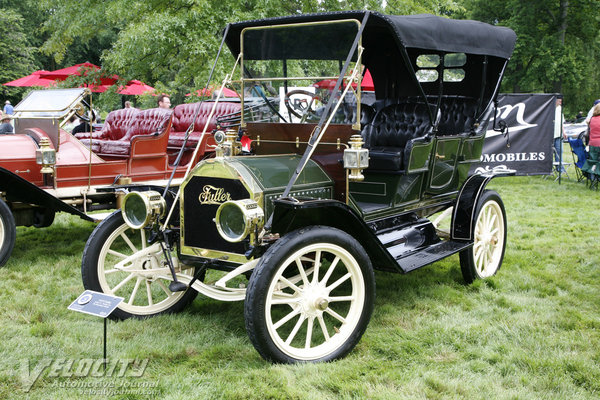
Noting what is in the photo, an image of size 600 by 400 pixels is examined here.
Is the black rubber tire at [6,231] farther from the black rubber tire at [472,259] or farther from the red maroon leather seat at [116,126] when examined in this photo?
the black rubber tire at [472,259]

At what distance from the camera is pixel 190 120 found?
8.30m

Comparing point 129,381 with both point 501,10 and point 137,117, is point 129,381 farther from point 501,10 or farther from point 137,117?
point 501,10

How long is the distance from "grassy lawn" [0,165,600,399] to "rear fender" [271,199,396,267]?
57 centimetres

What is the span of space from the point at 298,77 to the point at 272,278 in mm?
1646

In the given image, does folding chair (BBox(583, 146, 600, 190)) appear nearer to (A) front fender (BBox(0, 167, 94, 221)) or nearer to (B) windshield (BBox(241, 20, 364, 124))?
(B) windshield (BBox(241, 20, 364, 124))

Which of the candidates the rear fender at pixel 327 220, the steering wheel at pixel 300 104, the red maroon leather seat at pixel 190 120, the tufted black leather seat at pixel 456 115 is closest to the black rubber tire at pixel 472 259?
the tufted black leather seat at pixel 456 115

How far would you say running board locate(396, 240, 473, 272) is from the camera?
4193mm

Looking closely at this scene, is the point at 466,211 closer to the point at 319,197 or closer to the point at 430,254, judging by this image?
the point at 430,254

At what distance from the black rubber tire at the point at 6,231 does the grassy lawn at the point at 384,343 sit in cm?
20

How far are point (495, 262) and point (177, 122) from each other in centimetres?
501

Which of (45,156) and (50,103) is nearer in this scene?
(45,156)

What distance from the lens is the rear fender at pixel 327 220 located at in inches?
Answer: 131

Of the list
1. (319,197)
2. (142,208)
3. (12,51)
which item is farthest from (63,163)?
(12,51)

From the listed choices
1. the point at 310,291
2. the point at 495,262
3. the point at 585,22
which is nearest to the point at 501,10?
the point at 585,22
